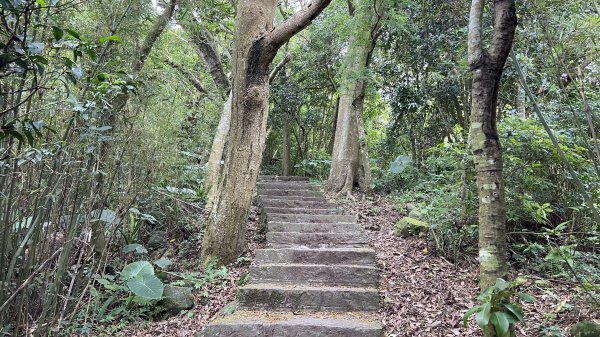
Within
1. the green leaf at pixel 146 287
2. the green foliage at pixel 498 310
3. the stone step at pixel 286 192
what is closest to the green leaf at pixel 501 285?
the green foliage at pixel 498 310

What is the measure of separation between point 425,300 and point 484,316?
5.61 ft

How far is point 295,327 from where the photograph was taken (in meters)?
3.18

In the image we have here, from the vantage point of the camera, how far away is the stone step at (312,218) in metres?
5.55

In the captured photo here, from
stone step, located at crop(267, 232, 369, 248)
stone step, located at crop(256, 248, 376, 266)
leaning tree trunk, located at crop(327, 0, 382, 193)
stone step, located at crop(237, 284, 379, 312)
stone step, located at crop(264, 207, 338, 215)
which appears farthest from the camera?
leaning tree trunk, located at crop(327, 0, 382, 193)

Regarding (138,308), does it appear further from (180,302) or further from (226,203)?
(226,203)

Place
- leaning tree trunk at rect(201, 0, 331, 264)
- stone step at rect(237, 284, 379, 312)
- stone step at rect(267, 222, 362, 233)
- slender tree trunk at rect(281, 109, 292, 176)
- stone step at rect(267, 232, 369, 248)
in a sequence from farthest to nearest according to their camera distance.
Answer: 1. slender tree trunk at rect(281, 109, 292, 176)
2. stone step at rect(267, 222, 362, 233)
3. stone step at rect(267, 232, 369, 248)
4. leaning tree trunk at rect(201, 0, 331, 264)
5. stone step at rect(237, 284, 379, 312)

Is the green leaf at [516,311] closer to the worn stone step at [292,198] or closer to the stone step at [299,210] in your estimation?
the stone step at [299,210]

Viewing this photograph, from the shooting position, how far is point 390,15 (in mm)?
6660

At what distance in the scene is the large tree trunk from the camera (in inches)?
96.8

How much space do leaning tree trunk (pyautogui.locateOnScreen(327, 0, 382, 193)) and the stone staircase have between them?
2.63 m

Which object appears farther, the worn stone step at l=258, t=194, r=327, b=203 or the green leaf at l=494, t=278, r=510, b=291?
the worn stone step at l=258, t=194, r=327, b=203

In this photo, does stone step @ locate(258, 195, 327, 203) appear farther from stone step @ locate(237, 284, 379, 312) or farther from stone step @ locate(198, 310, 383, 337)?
stone step @ locate(198, 310, 383, 337)

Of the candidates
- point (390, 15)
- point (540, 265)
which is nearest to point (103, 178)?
point (540, 265)

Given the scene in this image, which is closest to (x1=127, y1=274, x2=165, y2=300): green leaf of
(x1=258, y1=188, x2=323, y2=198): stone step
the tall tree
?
the tall tree
